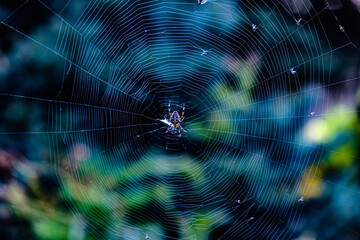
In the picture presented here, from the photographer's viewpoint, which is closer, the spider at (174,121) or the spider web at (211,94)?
the spider web at (211,94)

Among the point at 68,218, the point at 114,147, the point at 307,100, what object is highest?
the point at 307,100

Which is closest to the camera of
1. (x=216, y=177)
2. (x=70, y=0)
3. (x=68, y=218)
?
(x=68, y=218)

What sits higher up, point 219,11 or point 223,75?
point 219,11

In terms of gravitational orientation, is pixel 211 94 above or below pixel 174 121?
above

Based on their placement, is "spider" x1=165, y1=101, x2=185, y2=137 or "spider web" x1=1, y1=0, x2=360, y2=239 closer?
"spider web" x1=1, y1=0, x2=360, y2=239

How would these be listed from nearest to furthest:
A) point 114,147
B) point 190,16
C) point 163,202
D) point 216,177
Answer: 1. point 190,16
2. point 163,202
3. point 114,147
4. point 216,177

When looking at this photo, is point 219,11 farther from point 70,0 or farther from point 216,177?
point 216,177

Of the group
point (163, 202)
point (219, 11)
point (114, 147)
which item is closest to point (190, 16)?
point (219, 11)

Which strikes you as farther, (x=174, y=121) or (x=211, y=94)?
(x=174, y=121)
